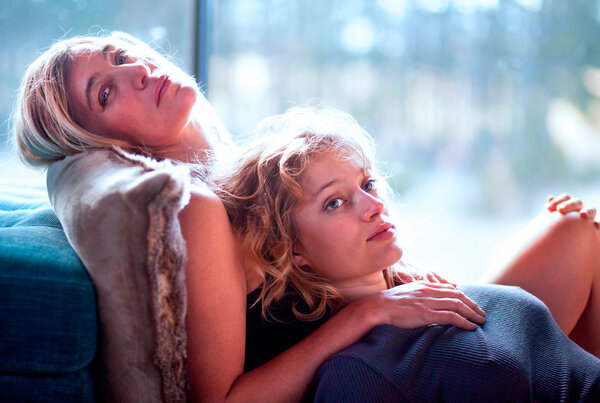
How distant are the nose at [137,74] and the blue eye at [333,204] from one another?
0.59 metres

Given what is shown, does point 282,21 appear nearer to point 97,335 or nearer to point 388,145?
point 388,145

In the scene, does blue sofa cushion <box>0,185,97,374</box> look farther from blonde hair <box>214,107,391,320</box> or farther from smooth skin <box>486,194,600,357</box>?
smooth skin <box>486,194,600,357</box>

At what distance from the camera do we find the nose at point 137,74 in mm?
1356

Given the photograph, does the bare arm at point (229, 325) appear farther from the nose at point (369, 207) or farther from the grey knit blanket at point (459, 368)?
the nose at point (369, 207)

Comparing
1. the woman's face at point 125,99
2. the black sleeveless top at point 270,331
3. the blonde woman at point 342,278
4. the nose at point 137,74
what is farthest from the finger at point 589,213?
the nose at point 137,74

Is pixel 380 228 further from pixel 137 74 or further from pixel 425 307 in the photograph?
Answer: pixel 137 74

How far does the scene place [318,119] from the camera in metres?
1.31

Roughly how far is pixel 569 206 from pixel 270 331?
885mm

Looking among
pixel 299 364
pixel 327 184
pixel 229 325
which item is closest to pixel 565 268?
pixel 327 184

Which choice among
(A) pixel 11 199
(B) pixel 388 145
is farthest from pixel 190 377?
(B) pixel 388 145

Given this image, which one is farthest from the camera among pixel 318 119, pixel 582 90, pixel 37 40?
pixel 582 90

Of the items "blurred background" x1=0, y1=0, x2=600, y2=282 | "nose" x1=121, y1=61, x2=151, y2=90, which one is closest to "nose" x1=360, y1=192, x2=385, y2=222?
"nose" x1=121, y1=61, x2=151, y2=90

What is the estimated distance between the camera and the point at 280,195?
115cm

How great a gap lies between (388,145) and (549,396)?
5.37ft
